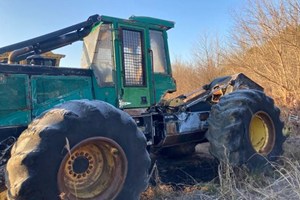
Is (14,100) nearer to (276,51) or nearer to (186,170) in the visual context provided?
(186,170)

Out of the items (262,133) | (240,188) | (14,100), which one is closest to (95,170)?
(14,100)

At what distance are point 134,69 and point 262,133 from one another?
7.91ft

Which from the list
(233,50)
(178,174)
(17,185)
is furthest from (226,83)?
(233,50)

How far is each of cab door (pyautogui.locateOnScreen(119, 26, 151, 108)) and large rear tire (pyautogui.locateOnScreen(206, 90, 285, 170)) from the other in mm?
1116

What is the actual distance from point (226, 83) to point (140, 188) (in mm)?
3318

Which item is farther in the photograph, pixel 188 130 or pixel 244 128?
pixel 188 130

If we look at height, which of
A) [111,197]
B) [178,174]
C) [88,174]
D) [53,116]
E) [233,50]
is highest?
[233,50]

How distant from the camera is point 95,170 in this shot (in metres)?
3.37

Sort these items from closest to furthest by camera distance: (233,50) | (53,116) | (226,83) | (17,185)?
(17,185) → (53,116) → (226,83) → (233,50)

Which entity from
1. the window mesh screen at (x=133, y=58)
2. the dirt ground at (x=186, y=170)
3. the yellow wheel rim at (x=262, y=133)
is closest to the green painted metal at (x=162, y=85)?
the window mesh screen at (x=133, y=58)

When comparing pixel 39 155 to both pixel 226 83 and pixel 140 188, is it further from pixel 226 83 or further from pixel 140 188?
pixel 226 83

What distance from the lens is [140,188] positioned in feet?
11.3

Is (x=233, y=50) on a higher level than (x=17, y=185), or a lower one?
higher

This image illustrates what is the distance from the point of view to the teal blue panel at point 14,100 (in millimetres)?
3980
